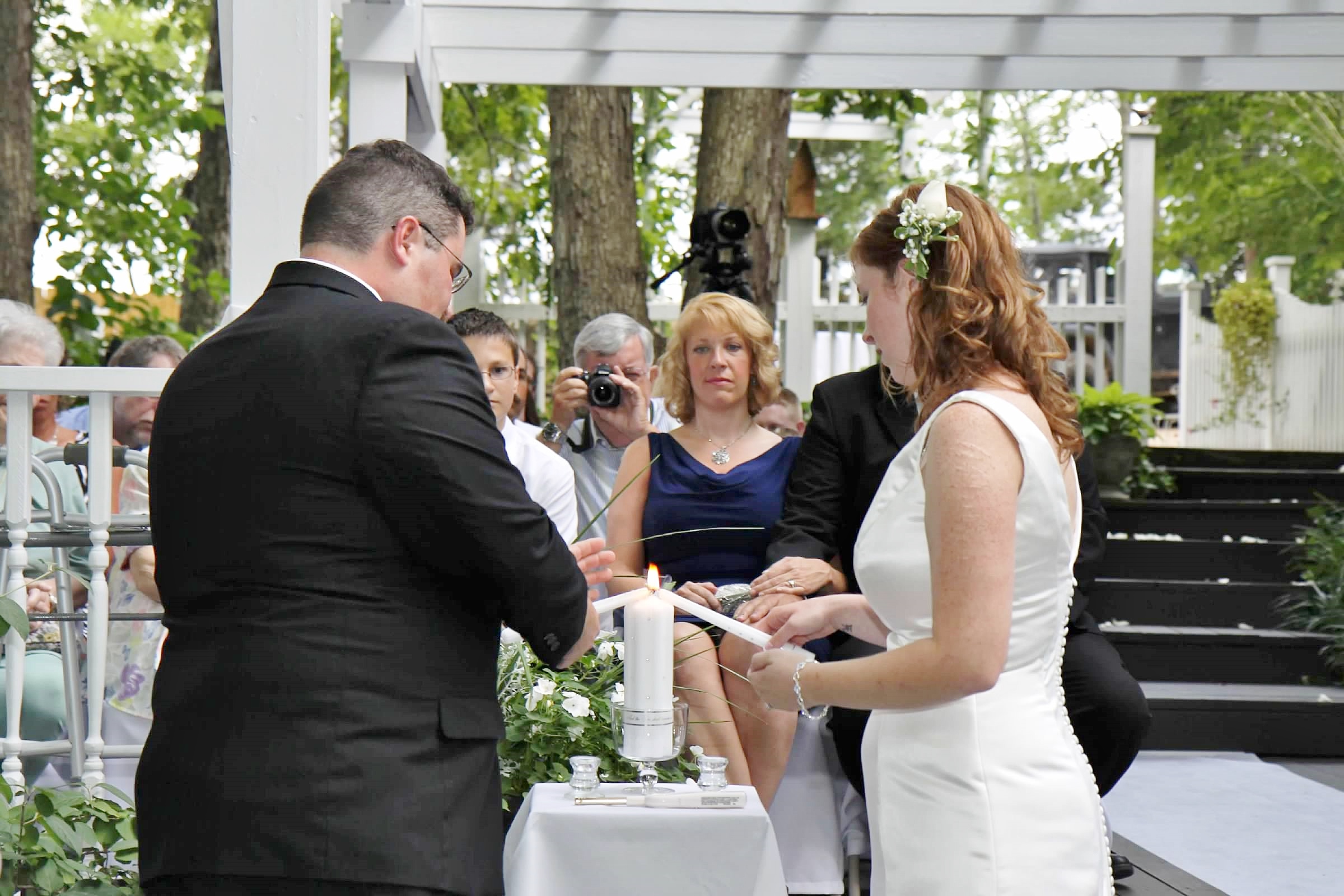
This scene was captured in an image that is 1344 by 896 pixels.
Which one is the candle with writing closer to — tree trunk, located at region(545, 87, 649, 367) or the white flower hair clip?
the white flower hair clip

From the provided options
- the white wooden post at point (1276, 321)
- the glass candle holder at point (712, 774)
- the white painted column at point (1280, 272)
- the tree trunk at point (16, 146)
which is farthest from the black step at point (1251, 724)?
the white painted column at point (1280, 272)

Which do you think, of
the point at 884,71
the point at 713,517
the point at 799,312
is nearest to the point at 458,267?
the point at 713,517

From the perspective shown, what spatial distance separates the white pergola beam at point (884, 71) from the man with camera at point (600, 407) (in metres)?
1.55

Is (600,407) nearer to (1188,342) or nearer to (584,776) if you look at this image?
(584,776)

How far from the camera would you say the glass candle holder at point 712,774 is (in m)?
2.60

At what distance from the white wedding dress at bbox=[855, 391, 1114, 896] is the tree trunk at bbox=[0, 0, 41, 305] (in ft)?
23.1

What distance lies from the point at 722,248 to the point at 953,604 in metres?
4.48

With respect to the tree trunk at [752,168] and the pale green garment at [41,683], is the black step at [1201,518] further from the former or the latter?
the pale green garment at [41,683]

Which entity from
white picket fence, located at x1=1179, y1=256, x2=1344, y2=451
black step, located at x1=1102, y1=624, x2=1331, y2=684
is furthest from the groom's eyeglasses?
white picket fence, located at x1=1179, y1=256, x2=1344, y2=451

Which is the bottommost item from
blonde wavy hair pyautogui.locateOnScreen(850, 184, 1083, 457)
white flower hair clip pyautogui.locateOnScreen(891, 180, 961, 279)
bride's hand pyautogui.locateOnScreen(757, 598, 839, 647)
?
bride's hand pyautogui.locateOnScreen(757, 598, 839, 647)

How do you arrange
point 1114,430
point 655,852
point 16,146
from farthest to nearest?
point 1114,430
point 16,146
point 655,852

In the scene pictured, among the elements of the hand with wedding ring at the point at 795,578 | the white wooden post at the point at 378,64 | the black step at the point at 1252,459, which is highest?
the white wooden post at the point at 378,64

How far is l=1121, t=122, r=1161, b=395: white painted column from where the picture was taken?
1083 cm

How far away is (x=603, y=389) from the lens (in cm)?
486
